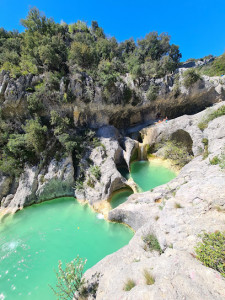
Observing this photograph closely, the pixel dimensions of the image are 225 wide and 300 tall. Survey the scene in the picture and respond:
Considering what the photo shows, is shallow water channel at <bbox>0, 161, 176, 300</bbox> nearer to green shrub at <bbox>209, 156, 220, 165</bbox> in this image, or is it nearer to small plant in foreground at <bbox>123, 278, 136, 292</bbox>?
small plant in foreground at <bbox>123, 278, 136, 292</bbox>

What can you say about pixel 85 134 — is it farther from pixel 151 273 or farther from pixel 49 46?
pixel 151 273

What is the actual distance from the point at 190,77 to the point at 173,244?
23.6 m

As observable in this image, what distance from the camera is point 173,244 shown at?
5.62 metres

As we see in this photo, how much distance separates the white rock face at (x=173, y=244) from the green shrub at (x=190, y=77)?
1383 centimetres

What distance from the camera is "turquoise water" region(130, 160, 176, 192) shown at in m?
14.7

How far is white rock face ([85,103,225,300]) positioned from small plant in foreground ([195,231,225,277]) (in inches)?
8.5

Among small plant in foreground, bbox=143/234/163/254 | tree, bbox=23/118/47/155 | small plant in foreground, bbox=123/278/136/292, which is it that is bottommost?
small plant in foreground, bbox=143/234/163/254

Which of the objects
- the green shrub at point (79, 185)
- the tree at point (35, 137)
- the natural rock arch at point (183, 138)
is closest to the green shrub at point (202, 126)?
the natural rock arch at point (183, 138)

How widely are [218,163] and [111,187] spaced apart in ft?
30.7

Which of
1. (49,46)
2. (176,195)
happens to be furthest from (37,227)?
(49,46)

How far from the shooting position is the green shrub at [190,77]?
66.5ft

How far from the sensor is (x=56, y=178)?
15117 mm

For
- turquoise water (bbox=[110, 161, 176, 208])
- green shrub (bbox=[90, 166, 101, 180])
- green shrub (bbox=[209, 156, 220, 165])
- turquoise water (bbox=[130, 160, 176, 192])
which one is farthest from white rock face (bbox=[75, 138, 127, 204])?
green shrub (bbox=[209, 156, 220, 165])

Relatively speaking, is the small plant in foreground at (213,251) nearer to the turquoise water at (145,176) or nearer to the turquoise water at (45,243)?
the turquoise water at (45,243)
